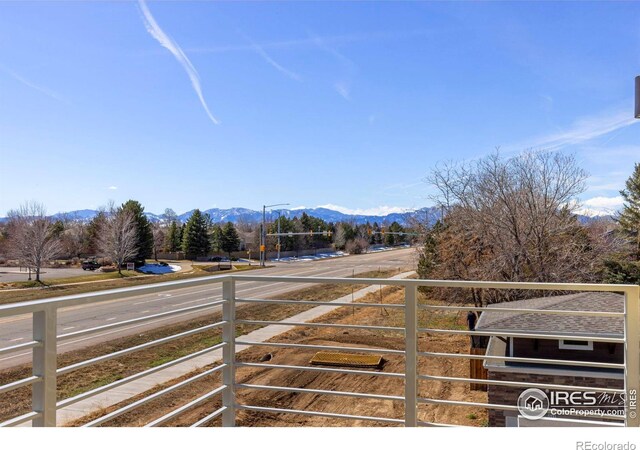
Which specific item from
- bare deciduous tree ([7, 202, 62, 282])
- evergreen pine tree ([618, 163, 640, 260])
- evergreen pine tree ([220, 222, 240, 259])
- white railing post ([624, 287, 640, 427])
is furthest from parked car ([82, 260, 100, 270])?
white railing post ([624, 287, 640, 427])

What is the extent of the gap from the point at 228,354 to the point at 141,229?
36544 mm

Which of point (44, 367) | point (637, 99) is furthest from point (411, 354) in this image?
point (637, 99)

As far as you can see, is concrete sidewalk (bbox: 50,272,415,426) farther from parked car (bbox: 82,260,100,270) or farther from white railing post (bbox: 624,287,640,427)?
parked car (bbox: 82,260,100,270)

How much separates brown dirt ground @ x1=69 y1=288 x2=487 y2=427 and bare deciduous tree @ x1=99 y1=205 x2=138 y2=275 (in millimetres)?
21494

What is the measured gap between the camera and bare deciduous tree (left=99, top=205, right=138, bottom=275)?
105ft

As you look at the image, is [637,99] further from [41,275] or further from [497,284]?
[41,275]

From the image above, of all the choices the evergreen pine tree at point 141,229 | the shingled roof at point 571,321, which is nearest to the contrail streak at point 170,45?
the shingled roof at point 571,321

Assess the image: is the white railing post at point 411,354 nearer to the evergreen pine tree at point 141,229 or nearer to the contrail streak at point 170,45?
the contrail streak at point 170,45

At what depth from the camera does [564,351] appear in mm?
6977

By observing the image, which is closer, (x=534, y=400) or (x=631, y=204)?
(x=534, y=400)

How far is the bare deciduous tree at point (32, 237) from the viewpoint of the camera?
25.7 metres

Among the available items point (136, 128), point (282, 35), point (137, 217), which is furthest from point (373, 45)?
point (137, 217)

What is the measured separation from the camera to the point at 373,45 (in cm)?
852
